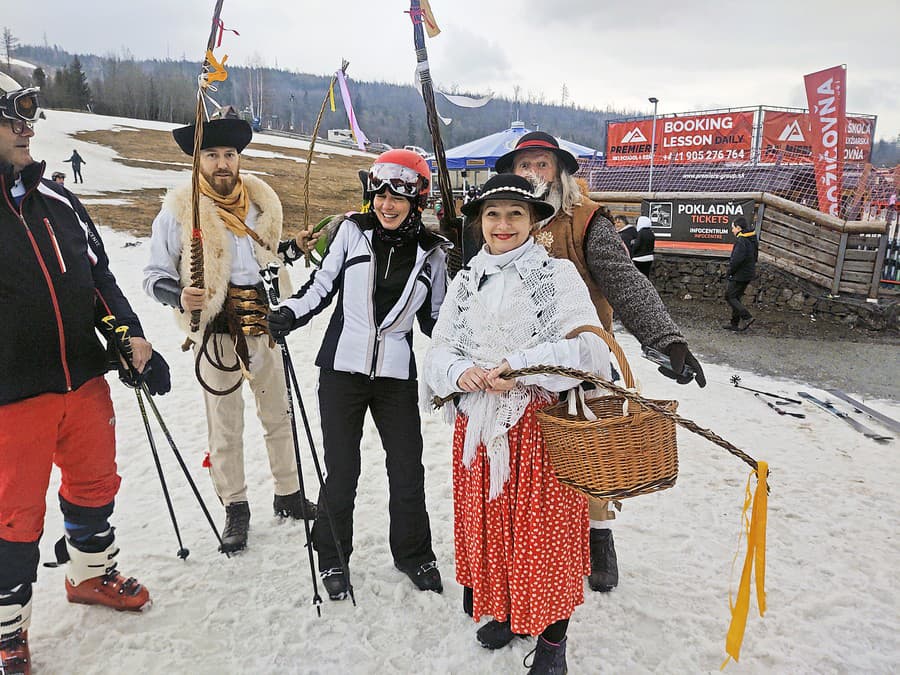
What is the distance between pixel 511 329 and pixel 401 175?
98 centimetres

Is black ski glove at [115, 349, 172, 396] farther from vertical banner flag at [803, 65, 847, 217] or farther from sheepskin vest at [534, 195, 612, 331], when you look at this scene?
vertical banner flag at [803, 65, 847, 217]

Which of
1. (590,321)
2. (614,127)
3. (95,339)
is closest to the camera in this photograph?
(590,321)

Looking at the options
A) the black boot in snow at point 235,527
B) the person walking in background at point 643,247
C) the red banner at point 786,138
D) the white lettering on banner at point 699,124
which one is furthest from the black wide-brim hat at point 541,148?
the white lettering on banner at point 699,124

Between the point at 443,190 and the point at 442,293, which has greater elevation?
the point at 443,190

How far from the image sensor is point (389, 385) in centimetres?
274

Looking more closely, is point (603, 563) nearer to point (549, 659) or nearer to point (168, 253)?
point (549, 659)

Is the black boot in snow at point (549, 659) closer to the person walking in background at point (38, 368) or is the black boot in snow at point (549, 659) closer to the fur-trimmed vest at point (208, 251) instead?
the person walking in background at point (38, 368)

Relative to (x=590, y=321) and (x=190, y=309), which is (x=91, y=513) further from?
(x=590, y=321)

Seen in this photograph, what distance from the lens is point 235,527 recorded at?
3.19 m

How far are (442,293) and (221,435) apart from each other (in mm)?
1494

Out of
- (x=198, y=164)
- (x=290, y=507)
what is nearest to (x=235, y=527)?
(x=290, y=507)

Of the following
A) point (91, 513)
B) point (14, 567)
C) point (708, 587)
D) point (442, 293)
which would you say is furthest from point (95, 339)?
point (708, 587)

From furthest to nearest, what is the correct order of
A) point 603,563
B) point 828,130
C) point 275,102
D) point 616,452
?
1. point 275,102
2. point 828,130
3. point 603,563
4. point 616,452

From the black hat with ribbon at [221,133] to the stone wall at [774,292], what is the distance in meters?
9.38
